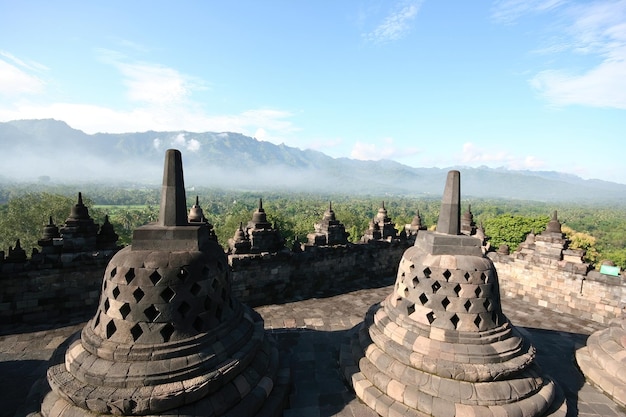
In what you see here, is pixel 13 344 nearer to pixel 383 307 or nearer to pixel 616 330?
pixel 383 307

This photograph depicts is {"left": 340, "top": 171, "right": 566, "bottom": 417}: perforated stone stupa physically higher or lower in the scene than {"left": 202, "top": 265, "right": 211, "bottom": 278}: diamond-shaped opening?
lower

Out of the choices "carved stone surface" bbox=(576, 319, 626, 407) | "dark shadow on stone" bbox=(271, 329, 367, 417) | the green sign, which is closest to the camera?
"dark shadow on stone" bbox=(271, 329, 367, 417)

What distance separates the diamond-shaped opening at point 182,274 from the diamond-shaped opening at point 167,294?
22 cm

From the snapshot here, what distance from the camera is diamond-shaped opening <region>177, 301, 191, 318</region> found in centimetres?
497

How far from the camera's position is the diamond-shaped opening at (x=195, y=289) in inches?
201

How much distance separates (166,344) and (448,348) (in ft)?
15.8

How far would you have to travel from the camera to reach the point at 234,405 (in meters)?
4.88

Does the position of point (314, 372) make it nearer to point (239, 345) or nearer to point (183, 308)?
point (239, 345)

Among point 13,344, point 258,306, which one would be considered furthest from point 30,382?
point 258,306

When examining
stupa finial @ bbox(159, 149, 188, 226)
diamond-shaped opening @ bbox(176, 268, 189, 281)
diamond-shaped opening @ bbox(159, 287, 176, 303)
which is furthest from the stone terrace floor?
stupa finial @ bbox(159, 149, 188, 226)

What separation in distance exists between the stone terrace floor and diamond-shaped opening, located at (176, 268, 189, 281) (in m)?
2.80

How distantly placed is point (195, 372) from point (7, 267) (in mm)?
7953

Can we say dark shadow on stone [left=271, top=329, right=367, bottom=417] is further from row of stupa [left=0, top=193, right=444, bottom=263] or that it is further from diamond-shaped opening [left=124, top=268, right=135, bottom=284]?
row of stupa [left=0, top=193, right=444, bottom=263]

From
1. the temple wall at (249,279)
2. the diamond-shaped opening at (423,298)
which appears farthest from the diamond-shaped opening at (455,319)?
the temple wall at (249,279)
